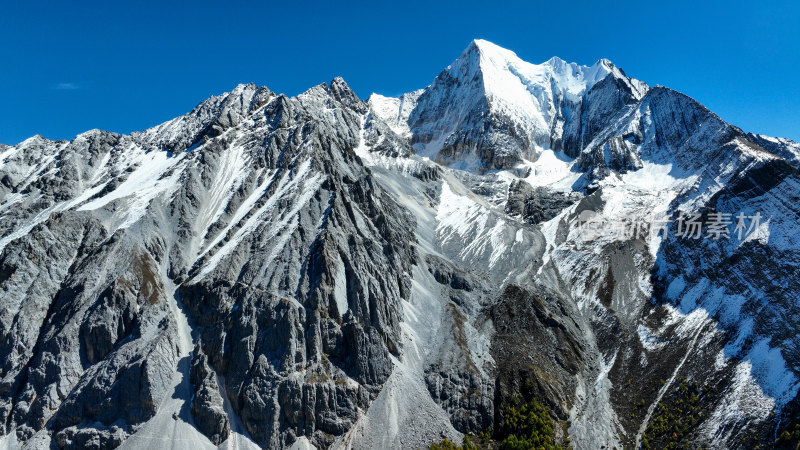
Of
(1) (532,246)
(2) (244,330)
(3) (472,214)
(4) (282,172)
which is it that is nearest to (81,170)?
(4) (282,172)

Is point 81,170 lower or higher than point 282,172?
higher

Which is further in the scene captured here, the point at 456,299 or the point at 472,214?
the point at 472,214

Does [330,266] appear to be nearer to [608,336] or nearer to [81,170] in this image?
[608,336]

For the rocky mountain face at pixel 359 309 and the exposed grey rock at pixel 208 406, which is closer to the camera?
the exposed grey rock at pixel 208 406

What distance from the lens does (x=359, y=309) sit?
10431 centimetres

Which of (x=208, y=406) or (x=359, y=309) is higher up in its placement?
(x=359, y=309)

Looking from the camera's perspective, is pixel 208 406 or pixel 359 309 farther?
Answer: pixel 359 309

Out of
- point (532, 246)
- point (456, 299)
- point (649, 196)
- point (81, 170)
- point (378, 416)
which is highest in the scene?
point (81, 170)

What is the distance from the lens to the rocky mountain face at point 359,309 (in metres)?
88.9

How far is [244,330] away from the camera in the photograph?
97000mm

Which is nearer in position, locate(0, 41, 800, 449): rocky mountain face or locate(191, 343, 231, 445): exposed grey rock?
locate(191, 343, 231, 445): exposed grey rock

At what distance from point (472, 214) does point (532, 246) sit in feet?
81.6

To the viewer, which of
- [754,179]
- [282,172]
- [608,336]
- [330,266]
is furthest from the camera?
[282,172]

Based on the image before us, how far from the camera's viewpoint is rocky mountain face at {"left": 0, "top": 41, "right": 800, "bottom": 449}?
88.9 m
